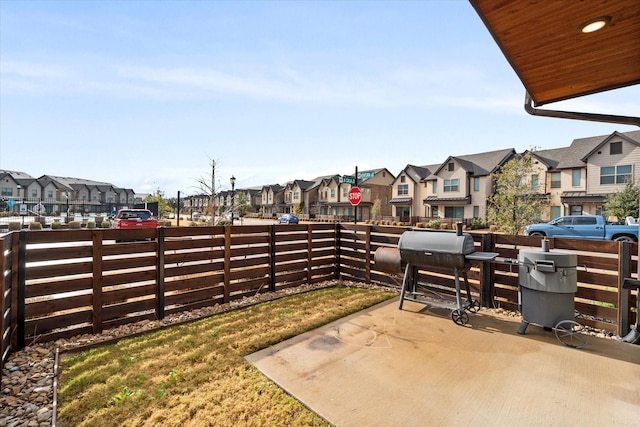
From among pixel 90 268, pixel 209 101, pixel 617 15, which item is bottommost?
pixel 90 268

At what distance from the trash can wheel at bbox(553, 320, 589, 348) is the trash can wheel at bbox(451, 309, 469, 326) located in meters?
1.12

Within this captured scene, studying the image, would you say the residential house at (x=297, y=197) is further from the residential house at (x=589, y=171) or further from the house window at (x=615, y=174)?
the house window at (x=615, y=174)

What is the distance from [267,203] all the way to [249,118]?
44493mm

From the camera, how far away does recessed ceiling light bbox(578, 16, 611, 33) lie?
8.55 ft

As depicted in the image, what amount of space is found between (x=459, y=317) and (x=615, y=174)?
26.6 meters

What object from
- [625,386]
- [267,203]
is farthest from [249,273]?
[267,203]

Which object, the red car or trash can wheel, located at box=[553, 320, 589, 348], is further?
the red car

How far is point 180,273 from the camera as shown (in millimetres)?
4816

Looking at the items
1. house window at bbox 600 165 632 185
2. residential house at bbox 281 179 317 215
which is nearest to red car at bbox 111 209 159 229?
house window at bbox 600 165 632 185

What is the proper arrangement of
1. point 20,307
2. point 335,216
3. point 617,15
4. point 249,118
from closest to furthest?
point 617,15, point 20,307, point 249,118, point 335,216

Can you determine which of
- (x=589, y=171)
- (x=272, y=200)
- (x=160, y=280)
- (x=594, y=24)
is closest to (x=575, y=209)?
(x=589, y=171)

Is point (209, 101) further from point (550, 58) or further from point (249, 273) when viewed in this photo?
point (550, 58)

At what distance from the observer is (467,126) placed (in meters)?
13.3

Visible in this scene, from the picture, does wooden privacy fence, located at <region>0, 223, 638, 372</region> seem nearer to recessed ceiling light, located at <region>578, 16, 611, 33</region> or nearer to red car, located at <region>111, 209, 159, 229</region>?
recessed ceiling light, located at <region>578, 16, 611, 33</region>
